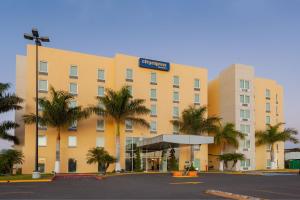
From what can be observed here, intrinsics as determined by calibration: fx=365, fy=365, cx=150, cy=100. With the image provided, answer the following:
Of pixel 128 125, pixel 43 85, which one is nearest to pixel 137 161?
pixel 128 125

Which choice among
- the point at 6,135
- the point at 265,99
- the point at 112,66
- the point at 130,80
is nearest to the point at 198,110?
the point at 130,80

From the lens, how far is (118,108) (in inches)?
1845

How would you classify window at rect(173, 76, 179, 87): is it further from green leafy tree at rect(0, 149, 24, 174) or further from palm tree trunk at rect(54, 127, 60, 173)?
green leafy tree at rect(0, 149, 24, 174)

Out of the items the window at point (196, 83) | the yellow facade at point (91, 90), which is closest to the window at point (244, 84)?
the yellow facade at point (91, 90)

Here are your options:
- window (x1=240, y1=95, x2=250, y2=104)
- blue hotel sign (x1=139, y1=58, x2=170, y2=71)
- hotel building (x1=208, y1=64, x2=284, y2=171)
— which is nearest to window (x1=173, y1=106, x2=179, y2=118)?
blue hotel sign (x1=139, y1=58, x2=170, y2=71)

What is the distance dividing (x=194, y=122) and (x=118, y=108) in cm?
1234

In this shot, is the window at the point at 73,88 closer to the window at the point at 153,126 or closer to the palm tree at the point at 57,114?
the palm tree at the point at 57,114

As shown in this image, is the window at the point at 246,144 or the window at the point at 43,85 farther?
the window at the point at 246,144

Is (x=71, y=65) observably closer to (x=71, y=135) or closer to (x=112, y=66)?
(x=112, y=66)

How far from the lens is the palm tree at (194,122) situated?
53.2 meters

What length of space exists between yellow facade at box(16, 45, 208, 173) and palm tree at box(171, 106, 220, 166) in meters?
2.11

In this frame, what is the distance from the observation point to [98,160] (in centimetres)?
4406

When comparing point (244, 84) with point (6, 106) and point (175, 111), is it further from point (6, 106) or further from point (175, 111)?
point (6, 106)

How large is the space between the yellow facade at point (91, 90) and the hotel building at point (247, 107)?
5593 mm
